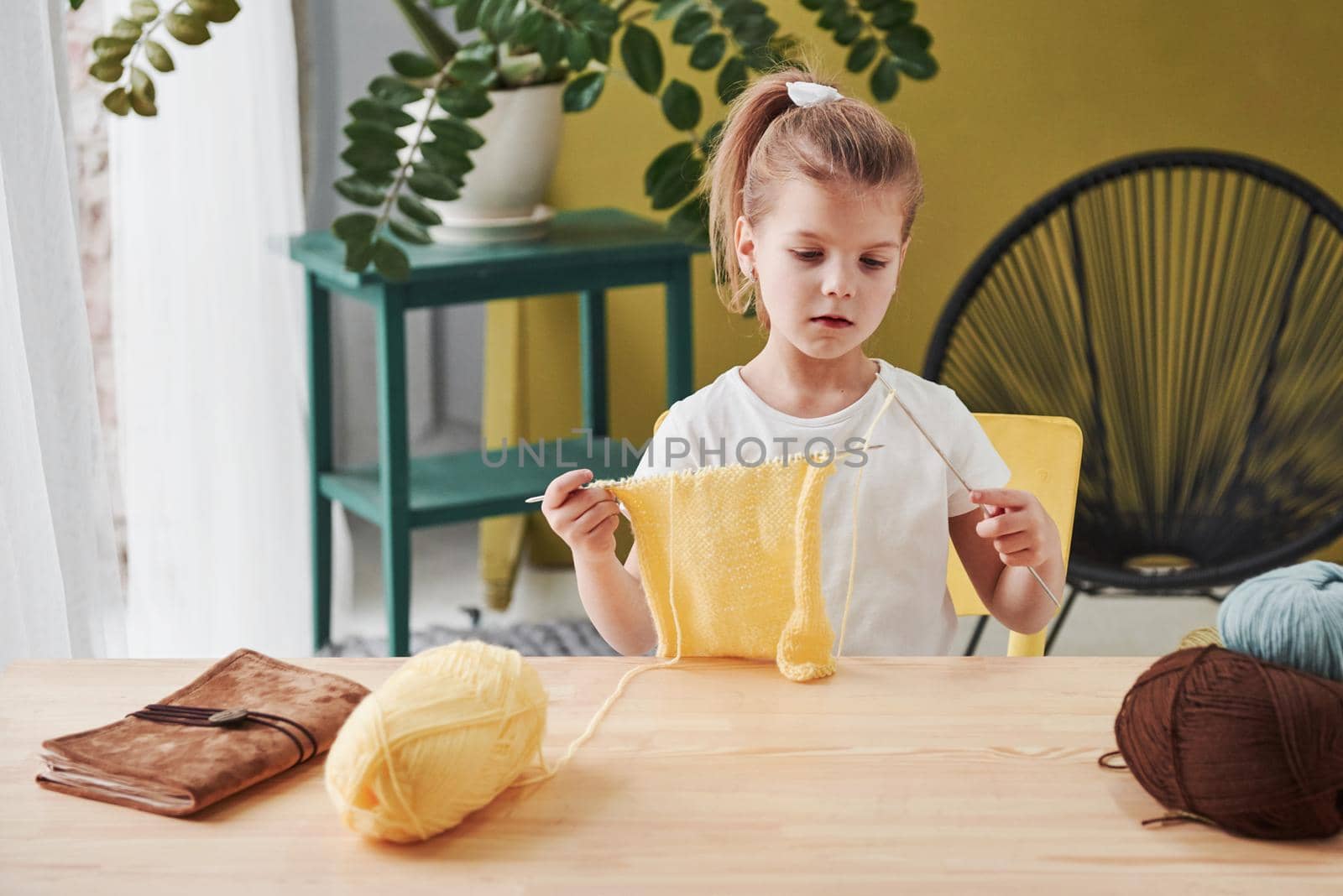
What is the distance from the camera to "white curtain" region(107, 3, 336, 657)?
7.20ft

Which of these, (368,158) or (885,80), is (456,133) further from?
(885,80)

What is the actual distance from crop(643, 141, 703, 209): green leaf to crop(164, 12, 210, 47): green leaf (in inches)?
28.0

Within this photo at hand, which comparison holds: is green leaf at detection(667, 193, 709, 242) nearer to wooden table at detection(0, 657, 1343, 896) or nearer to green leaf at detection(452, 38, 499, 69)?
green leaf at detection(452, 38, 499, 69)

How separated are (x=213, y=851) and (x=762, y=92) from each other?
2.77 feet

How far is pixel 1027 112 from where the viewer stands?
2.91 meters

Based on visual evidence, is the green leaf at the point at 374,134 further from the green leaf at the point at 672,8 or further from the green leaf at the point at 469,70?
the green leaf at the point at 672,8

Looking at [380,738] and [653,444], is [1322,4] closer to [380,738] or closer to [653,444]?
[653,444]

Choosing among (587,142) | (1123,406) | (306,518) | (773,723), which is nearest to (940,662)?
(773,723)

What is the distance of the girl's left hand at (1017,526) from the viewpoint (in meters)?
1.17

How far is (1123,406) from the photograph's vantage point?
2.47 m

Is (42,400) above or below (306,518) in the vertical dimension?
above

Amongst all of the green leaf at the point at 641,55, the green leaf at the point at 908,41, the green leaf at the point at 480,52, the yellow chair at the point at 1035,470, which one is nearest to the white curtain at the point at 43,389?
the green leaf at the point at 480,52

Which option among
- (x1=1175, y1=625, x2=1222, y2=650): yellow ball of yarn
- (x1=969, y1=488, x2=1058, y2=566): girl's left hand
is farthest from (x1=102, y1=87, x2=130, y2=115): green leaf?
(x1=1175, y1=625, x2=1222, y2=650): yellow ball of yarn

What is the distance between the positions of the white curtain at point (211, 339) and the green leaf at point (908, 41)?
3.49ft
